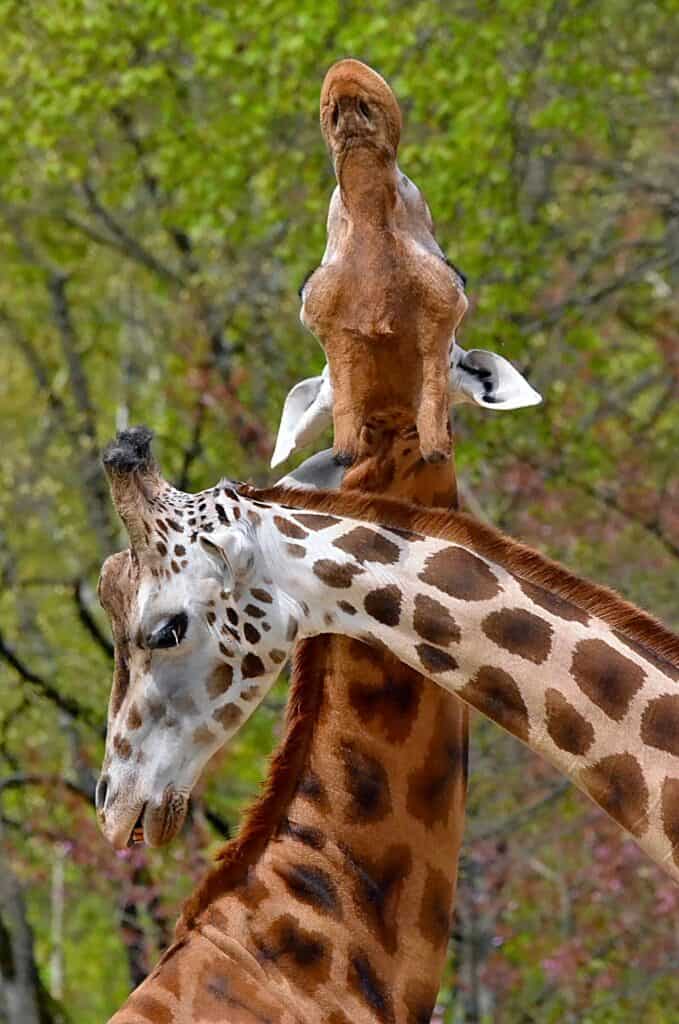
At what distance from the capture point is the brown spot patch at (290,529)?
4.16m

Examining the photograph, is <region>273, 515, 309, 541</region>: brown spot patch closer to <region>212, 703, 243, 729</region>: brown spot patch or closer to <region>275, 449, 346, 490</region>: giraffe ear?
<region>275, 449, 346, 490</region>: giraffe ear

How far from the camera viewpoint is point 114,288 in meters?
16.8

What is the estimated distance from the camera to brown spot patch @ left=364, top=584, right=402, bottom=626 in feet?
13.3

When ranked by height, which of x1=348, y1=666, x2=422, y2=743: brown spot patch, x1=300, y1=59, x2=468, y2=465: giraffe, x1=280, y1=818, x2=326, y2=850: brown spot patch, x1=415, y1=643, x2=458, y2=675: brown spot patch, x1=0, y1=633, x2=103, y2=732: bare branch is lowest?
x1=0, y1=633, x2=103, y2=732: bare branch

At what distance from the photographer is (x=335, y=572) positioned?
4082 millimetres

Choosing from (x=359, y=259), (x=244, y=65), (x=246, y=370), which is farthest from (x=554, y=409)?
(x=359, y=259)

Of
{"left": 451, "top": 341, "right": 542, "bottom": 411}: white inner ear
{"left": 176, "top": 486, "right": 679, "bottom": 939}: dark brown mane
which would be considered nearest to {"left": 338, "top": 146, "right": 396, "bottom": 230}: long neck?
{"left": 451, "top": 341, "right": 542, "bottom": 411}: white inner ear

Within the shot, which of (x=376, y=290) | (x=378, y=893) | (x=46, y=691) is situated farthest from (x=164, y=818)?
(x=46, y=691)

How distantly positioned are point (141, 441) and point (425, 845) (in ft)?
3.44

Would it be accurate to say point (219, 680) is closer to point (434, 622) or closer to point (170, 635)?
point (170, 635)

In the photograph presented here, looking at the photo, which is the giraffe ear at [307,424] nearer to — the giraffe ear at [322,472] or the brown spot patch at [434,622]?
the giraffe ear at [322,472]

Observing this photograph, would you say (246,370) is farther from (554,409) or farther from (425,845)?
(425,845)

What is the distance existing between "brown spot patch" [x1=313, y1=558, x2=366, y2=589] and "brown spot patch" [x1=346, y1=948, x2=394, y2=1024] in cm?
76

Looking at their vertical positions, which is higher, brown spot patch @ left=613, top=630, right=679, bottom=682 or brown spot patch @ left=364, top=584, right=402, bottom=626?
brown spot patch @ left=364, top=584, right=402, bottom=626
